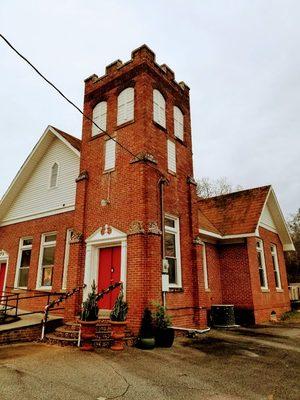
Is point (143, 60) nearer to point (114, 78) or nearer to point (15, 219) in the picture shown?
point (114, 78)

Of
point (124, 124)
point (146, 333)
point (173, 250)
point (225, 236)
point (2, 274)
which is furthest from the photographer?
point (2, 274)

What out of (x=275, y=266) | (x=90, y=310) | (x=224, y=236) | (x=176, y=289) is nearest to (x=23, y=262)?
(x=90, y=310)

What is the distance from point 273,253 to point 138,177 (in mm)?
11499

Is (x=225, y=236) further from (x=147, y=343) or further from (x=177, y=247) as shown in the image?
(x=147, y=343)

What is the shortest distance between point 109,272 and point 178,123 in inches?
268

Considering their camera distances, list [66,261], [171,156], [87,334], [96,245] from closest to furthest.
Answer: [87,334], [96,245], [171,156], [66,261]

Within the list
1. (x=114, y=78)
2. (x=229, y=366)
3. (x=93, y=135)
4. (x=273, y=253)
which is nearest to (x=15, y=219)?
(x=93, y=135)

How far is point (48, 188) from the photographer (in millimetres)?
14828

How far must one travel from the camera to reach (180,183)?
12.2m

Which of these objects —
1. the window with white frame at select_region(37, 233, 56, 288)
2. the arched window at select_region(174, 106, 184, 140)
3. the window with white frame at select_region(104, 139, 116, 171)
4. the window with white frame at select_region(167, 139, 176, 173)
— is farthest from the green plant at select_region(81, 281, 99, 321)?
the arched window at select_region(174, 106, 184, 140)

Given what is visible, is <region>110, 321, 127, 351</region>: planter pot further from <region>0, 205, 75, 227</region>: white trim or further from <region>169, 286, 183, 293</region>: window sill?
<region>0, 205, 75, 227</region>: white trim

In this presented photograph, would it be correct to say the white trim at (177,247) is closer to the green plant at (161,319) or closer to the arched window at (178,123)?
the green plant at (161,319)

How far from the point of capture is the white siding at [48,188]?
13.9 m

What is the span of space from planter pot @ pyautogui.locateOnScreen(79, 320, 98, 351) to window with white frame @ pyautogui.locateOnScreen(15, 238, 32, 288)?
7.31m
